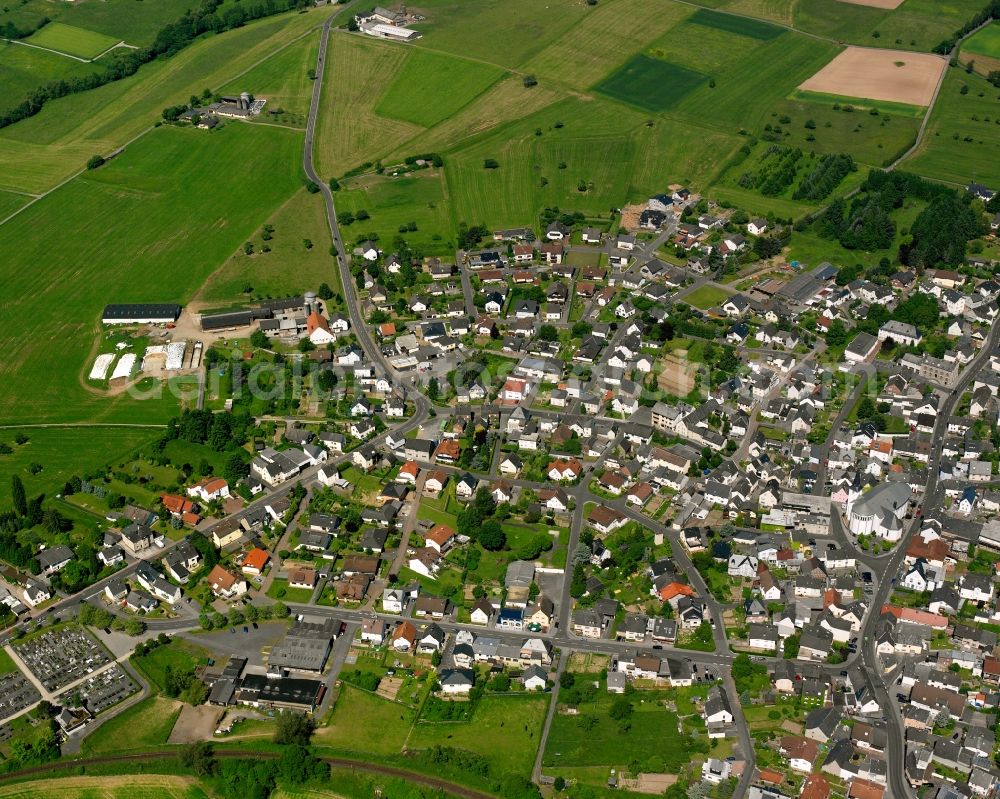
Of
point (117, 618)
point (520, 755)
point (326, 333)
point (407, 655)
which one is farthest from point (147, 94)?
point (520, 755)

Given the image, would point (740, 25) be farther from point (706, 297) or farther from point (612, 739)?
point (612, 739)

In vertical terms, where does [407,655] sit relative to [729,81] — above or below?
below

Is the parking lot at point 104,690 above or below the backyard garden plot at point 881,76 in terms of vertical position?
below

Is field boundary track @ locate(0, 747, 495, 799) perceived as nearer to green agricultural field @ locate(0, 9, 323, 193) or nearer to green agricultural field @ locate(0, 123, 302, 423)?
green agricultural field @ locate(0, 123, 302, 423)

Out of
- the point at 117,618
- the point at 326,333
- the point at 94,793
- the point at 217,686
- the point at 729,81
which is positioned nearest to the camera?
the point at 94,793

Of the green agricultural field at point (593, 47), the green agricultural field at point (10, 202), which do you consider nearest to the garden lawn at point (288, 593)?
the green agricultural field at point (10, 202)

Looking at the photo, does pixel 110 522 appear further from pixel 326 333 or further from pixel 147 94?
pixel 147 94

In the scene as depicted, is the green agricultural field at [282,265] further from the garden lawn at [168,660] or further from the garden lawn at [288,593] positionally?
the garden lawn at [168,660]
